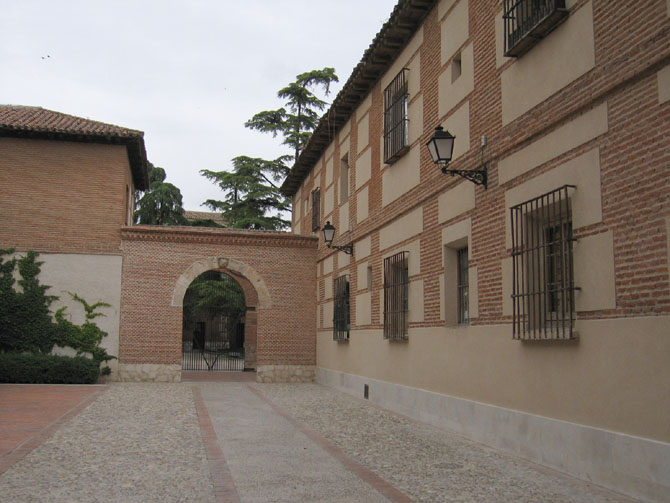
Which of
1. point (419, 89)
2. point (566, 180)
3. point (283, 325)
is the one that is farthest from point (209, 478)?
point (283, 325)

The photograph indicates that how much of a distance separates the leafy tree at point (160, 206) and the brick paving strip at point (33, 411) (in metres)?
21.2

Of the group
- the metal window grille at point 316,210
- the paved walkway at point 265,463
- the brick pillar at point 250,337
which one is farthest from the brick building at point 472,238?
the brick pillar at point 250,337

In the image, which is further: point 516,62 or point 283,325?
point 283,325

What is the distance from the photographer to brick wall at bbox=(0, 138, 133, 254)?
1653 cm

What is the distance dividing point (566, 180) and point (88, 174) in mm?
13615

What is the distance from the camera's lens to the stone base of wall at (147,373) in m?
16.6

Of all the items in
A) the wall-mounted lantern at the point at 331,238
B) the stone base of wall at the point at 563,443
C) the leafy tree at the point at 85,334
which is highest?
the wall-mounted lantern at the point at 331,238

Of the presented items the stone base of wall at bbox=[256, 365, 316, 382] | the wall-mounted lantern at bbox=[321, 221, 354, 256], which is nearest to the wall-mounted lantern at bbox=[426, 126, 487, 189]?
the wall-mounted lantern at bbox=[321, 221, 354, 256]

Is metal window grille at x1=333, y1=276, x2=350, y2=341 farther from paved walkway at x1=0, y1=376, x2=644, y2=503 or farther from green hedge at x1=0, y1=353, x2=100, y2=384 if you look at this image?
green hedge at x1=0, y1=353, x2=100, y2=384

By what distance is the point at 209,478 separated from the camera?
19.5 feet

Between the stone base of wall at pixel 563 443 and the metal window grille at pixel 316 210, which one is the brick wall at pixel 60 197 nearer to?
the metal window grille at pixel 316 210

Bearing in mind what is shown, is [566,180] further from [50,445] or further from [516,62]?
[50,445]

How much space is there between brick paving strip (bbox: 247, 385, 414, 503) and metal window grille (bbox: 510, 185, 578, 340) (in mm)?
2132

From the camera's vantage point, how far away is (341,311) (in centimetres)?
1513
